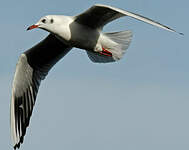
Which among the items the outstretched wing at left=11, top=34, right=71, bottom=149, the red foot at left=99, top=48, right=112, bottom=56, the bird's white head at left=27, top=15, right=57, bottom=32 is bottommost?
the outstretched wing at left=11, top=34, right=71, bottom=149

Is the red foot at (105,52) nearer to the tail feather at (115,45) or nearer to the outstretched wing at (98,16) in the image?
the tail feather at (115,45)

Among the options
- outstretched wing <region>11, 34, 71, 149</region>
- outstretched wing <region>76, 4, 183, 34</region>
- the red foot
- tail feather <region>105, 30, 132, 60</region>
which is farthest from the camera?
outstretched wing <region>11, 34, 71, 149</region>

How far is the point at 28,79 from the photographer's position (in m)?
7.71

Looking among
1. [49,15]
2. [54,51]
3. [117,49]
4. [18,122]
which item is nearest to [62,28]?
[49,15]

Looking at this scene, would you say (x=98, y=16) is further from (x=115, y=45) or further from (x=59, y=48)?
(x=59, y=48)

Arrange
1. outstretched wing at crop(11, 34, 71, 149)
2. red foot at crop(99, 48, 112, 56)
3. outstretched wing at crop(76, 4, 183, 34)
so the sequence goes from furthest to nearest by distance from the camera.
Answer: outstretched wing at crop(11, 34, 71, 149) < red foot at crop(99, 48, 112, 56) < outstretched wing at crop(76, 4, 183, 34)

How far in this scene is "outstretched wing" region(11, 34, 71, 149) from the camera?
757cm

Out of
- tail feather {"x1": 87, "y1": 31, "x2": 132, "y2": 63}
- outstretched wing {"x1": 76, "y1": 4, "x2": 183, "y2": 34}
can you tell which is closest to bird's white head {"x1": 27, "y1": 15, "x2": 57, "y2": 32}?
outstretched wing {"x1": 76, "y1": 4, "x2": 183, "y2": 34}

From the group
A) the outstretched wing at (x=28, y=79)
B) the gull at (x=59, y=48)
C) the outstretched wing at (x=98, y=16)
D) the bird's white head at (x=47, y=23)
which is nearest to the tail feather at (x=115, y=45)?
the gull at (x=59, y=48)

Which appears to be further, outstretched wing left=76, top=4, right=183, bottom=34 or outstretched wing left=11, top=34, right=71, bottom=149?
outstretched wing left=11, top=34, right=71, bottom=149

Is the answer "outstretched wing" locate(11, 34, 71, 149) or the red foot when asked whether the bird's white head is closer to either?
the red foot

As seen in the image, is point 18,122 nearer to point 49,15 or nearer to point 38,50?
point 38,50

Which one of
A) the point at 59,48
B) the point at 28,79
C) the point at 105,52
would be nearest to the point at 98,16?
the point at 105,52

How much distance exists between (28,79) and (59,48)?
2.33 feet
